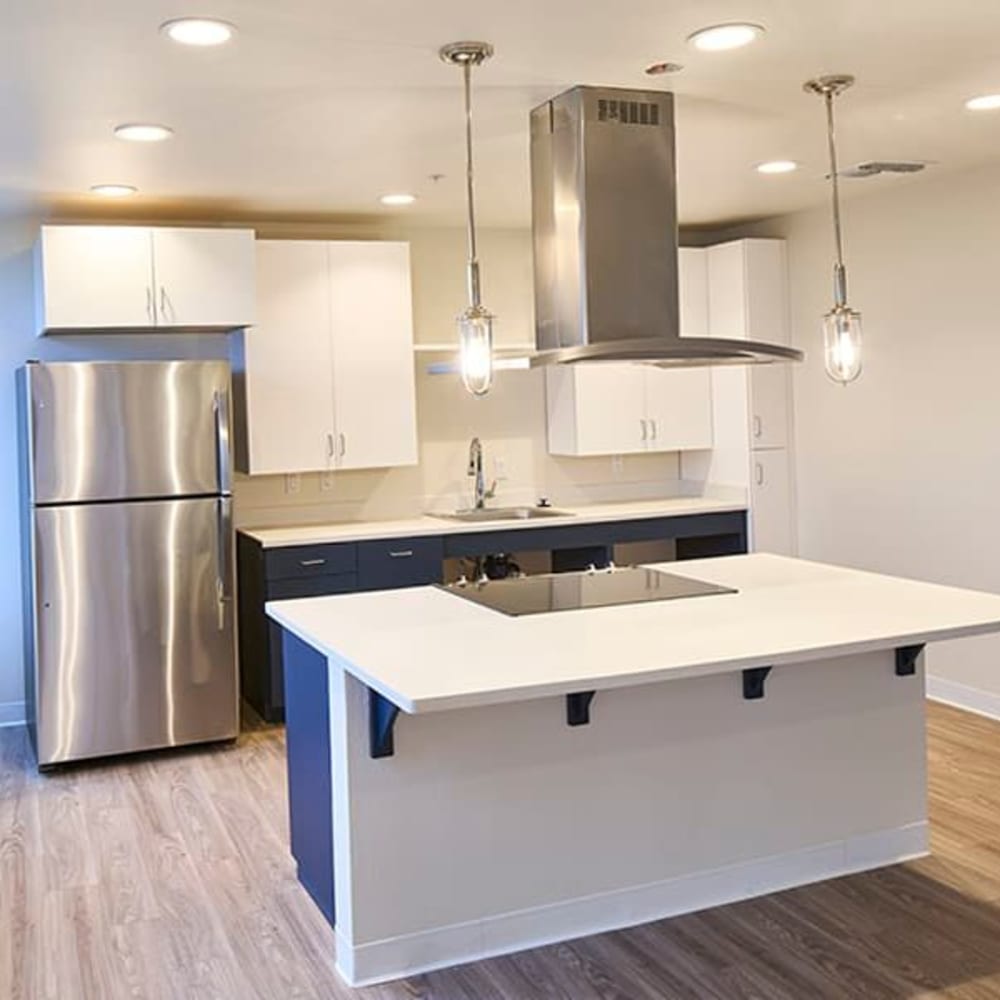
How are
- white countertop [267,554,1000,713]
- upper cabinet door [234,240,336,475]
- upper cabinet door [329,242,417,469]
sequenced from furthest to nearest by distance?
1. upper cabinet door [329,242,417,469]
2. upper cabinet door [234,240,336,475]
3. white countertop [267,554,1000,713]

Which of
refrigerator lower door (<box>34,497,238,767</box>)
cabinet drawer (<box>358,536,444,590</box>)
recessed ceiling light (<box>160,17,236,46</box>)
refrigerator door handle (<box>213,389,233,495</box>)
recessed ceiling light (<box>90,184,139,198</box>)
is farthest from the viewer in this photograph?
cabinet drawer (<box>358,536,444,590</box>)

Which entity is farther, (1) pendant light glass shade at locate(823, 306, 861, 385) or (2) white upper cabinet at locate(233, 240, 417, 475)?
(2) white upper cabinet at locate(233, 240, 417, 475)

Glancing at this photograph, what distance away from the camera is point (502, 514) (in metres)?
5.77

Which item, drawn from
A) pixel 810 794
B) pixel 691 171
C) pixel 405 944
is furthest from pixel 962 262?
pixel 405 944

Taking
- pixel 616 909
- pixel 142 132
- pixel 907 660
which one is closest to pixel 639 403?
pixel 907 660

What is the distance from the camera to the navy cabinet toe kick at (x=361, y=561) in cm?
502

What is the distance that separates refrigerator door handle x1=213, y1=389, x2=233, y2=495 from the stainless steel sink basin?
1.18 m

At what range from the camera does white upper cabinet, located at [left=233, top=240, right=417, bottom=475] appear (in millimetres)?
5258

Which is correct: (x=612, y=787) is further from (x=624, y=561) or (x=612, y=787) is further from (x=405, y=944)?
(x=624, y=561)

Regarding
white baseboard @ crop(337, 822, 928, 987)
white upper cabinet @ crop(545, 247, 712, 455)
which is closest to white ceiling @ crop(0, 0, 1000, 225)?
white upper cabinet @ crop(545, 247, 712, 455)

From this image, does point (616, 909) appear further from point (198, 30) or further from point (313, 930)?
point (198, 30)

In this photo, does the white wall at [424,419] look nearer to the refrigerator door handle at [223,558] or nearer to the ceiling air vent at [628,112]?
the refrigerator door handle at [223,558]

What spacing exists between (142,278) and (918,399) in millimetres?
3402

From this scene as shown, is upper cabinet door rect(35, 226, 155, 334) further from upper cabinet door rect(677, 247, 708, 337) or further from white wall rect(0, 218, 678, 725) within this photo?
upper cabinet door rect(677, 247, 708, 337)
